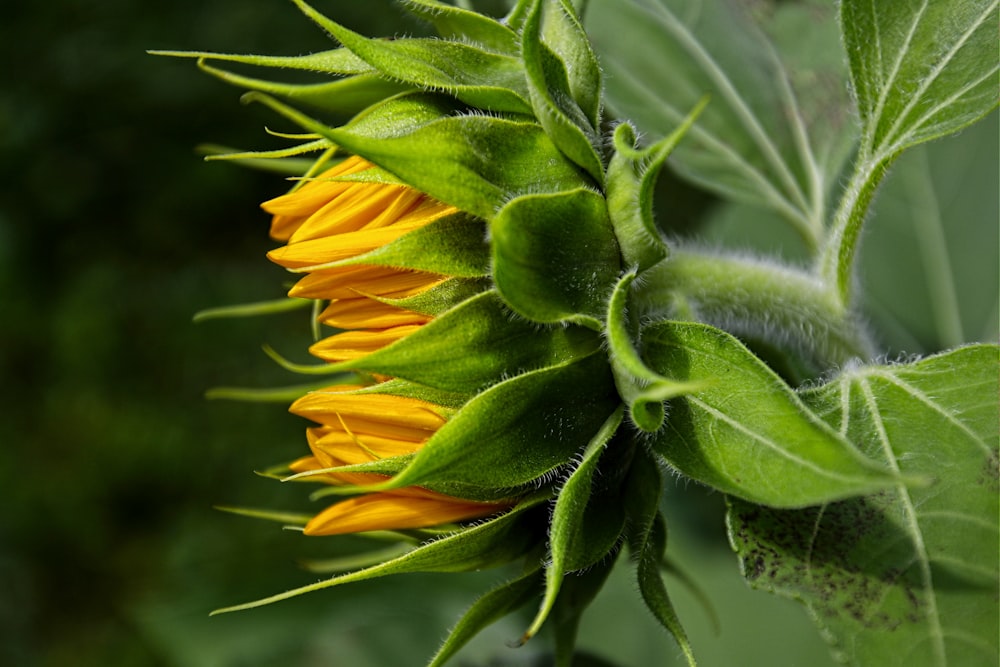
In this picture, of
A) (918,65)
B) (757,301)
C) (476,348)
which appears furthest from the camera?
(757,301)

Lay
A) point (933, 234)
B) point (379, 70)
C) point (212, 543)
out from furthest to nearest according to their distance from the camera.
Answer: point (212, 543), point (933, 234), point (379, 70)

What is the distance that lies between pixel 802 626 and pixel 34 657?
2.95 metres

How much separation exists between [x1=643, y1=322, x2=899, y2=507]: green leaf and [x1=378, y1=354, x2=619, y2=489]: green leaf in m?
0.07

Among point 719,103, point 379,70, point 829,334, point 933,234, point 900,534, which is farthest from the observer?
point 933,234

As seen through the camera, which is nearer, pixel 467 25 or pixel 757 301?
pixel 467 25

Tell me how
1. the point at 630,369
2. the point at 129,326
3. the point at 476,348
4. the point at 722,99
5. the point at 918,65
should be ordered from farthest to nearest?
the point at 129,326, the point at 722,99, the point at 918,65, the point at 476,348, the point at 630,369

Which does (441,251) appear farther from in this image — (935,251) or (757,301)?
(935,251)

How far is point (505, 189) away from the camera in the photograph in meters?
1.01

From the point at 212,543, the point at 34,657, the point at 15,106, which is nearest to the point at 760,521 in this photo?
the point at 212,543

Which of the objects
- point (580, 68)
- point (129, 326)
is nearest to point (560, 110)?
point (580, 68)

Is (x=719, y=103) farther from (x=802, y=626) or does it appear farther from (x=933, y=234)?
(x=802, y=626)

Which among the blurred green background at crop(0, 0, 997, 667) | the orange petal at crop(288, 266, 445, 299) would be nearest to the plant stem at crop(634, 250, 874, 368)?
the orange petal at crop(288, 266, 445, 299)

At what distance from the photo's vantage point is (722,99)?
1.65 meters

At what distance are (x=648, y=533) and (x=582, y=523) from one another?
0.07 metres
